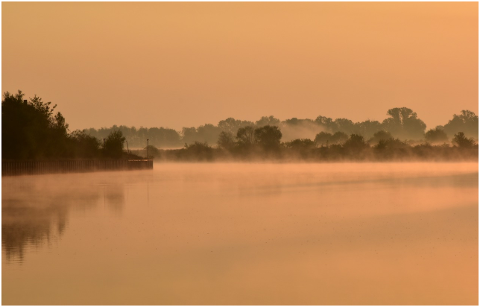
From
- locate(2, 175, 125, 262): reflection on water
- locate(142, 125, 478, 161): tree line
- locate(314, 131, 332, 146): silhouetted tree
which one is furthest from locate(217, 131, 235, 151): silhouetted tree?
locate(2, 175, 125, 262): reflection on water

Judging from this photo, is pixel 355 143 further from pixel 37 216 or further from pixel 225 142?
pixel 37 216

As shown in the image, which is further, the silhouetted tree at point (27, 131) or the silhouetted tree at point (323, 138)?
the silhouetted tree at point (323, 138)

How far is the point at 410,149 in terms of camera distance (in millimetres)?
146500

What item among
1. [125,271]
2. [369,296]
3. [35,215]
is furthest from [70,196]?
[369,296]

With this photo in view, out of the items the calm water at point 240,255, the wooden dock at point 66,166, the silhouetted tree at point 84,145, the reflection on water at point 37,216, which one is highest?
the silhouetted tree at point 84,145

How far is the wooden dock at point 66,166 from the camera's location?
67938 millimetres

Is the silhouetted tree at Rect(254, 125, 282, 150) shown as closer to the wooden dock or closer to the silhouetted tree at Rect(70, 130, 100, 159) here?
the wooden dock

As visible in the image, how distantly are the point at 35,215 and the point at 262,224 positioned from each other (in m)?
8.19

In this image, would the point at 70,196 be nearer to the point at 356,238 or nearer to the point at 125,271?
the point at 356,238

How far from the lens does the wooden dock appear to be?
67938 mm

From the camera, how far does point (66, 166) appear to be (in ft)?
266

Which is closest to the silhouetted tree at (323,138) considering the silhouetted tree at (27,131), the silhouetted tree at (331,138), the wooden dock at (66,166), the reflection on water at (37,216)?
the silhouetted tree at (331,138)

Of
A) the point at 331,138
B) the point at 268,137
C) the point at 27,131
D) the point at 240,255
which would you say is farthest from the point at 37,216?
the point at 331,138

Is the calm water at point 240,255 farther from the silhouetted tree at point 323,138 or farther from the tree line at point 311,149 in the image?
the silhouetted tree at point 323,138
